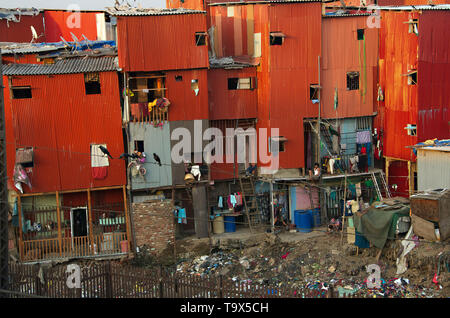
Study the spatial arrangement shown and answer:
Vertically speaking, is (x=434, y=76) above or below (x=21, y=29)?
below

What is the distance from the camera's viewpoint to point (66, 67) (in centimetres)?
2577

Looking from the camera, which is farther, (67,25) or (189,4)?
(67,25)

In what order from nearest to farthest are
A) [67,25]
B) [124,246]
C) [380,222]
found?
[380,222]
[124,246]
[67,25]

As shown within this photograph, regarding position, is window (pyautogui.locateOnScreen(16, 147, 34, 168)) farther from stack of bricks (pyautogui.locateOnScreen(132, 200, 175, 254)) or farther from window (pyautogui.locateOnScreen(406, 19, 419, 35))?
window (pyautogui.locateOnScreen(406, 19, 419, 35))

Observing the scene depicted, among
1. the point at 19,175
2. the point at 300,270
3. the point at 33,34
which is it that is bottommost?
the point at 300,270

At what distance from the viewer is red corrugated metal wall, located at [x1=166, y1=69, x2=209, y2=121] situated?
2600 centimetres

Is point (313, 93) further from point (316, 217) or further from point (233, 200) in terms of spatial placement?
point (233, 200)

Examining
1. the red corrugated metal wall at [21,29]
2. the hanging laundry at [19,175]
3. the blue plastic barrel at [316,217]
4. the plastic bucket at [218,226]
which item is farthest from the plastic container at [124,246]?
the red corrugated metal wall at [21,29]

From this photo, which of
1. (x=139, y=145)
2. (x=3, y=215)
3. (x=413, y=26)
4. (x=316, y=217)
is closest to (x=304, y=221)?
(x=316, y=217)

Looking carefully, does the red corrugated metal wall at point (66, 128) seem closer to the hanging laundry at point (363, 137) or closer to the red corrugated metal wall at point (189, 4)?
the red corrugated metal wall at point (189, 4)

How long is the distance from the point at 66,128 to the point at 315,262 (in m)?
13.5

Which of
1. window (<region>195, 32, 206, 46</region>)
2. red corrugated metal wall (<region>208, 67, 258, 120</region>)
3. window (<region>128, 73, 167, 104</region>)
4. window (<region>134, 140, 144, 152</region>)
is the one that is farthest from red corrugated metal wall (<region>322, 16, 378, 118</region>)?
window (<region>134, 140, 144, 152</region>)

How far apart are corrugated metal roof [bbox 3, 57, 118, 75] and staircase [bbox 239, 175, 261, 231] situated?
8856mm

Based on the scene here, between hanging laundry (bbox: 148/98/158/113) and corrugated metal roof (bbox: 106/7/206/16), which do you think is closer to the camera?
corrugated metal roof (bbox: 106/7/206/16)
